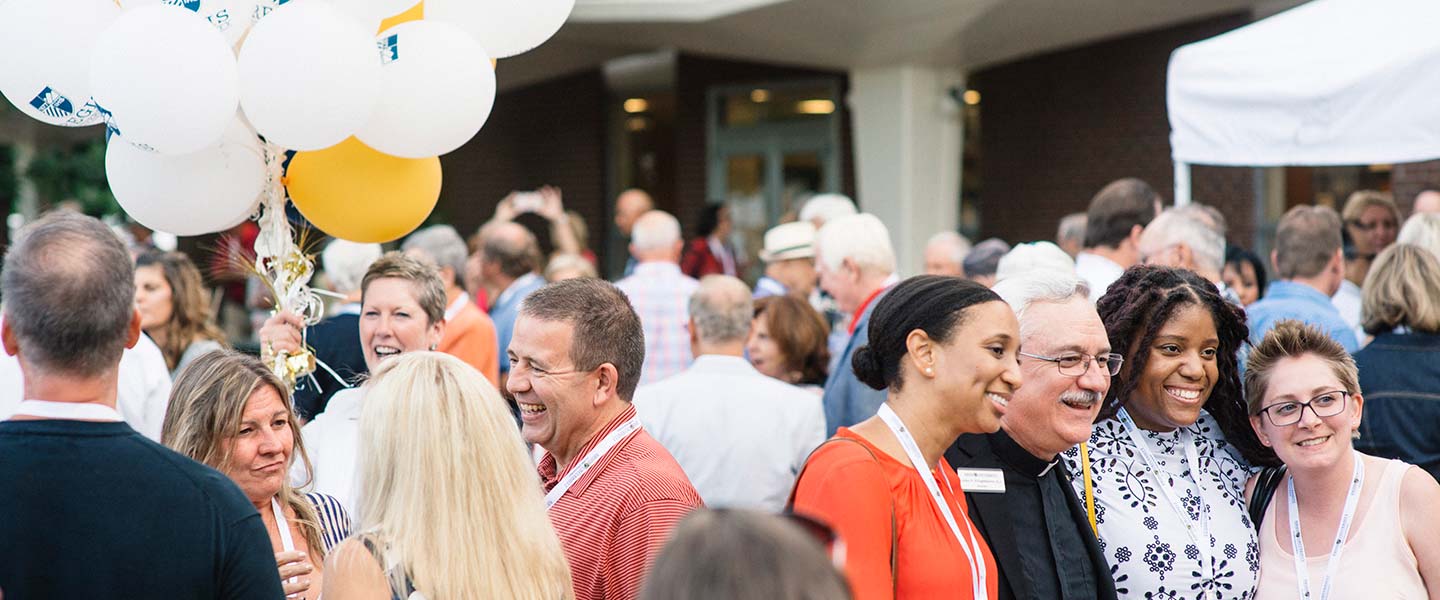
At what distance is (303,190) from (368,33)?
630 mm

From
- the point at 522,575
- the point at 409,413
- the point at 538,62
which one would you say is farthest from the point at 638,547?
the point at 538,62

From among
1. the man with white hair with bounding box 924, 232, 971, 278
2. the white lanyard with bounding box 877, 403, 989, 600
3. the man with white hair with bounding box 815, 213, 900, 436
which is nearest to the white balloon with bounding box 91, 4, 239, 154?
the white lanyard with bounding box 877, 403, 989, 600

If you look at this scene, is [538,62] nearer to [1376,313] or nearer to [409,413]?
[1376,313]

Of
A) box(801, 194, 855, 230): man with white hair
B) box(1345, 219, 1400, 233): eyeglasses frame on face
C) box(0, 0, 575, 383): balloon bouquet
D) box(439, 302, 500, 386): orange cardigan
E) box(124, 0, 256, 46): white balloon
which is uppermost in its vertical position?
box(124, 0, 256, 46): white balloon

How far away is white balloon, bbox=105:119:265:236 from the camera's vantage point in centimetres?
391

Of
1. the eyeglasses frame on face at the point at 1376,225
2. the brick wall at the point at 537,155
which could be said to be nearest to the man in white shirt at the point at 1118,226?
the eyeglasses frame on face at the point at 1376,225

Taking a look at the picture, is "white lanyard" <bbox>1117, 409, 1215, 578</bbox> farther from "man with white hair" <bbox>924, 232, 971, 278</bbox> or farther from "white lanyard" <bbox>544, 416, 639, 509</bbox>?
"man with white hair" <bbox>924, 232, 971, 278</bbox>

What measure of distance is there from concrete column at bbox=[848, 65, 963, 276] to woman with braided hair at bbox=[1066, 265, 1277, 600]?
28.8ft

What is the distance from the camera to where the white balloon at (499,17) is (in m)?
4.32

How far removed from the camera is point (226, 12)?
3.85 metres

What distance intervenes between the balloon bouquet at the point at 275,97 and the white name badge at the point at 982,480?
1858 mm

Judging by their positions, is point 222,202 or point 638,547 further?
point 222,202

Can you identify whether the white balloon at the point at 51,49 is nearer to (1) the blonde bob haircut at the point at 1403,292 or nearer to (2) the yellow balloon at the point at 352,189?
(2) the yellow balloon at the point at 352,189

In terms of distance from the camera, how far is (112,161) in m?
3.97
